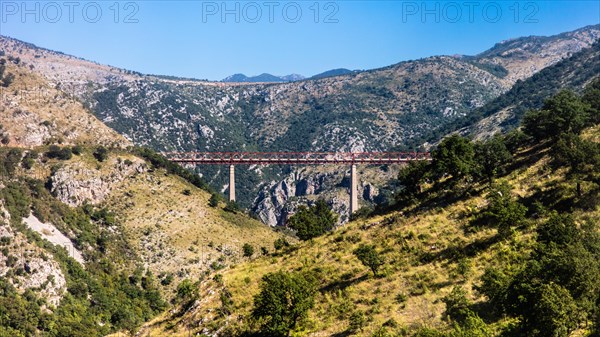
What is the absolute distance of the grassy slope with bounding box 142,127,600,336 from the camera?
37.6 m

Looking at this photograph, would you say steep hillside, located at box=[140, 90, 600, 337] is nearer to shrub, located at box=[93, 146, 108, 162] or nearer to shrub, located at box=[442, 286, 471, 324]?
shrub, located at box=[442, 286, 471, 324]

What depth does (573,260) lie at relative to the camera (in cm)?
2711

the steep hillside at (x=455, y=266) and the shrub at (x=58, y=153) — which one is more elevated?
the shrub at (x=58, y=153)

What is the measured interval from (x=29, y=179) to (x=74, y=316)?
45580 mm

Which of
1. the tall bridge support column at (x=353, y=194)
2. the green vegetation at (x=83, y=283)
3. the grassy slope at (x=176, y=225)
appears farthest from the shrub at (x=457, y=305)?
the tall bridge support column at (x=353, y=194)

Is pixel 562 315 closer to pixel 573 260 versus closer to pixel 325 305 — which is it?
pixel 573 260

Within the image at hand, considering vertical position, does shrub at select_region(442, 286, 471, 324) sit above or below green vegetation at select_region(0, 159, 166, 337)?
above

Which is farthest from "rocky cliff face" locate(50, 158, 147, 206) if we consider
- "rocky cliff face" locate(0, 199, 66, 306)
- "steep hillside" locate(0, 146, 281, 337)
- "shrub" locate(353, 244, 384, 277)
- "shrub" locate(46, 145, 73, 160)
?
"shrub" locate(353, 244, 384, 277)

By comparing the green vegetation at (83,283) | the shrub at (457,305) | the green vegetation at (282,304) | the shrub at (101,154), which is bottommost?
the green vegetation at (83,283)

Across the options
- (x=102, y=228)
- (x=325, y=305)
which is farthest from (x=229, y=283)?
(x=102, y=228)

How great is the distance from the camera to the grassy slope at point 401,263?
3756cm

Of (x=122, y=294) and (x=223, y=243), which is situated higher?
(x=223, y=243)

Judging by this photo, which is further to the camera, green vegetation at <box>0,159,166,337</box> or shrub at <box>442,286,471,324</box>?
green vegetation at <box>0,159,166,337</box>

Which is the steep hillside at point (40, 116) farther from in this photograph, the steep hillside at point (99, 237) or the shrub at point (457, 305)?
the shrub at point (457, 305)
